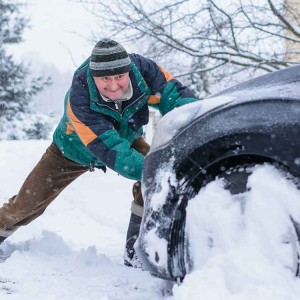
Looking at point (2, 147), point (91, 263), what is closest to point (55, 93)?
point (2, 147)

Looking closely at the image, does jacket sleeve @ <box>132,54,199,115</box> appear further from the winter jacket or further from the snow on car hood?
the snow on car hood

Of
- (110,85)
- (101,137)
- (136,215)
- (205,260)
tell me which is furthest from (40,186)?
(205,260)

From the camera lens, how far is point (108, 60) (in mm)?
3270

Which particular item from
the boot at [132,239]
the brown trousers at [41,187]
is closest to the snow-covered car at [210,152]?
the boot at [132,239]

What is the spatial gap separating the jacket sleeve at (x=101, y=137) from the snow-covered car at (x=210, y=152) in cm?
69

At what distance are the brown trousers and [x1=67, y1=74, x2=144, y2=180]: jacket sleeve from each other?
2.29ft

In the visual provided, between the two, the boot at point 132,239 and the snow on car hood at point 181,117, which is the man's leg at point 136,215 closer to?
the boot at point 132,239

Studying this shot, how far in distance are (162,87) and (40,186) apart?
113 centimetres

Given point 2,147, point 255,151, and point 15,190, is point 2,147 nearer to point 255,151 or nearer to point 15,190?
point 15,190

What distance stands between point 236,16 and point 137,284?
6183 mm

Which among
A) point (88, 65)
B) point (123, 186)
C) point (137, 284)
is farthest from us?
point (123, 186)

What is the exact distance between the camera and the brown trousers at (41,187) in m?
3.92

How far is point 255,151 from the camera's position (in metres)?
1.95

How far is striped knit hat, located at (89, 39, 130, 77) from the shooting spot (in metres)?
3.25
